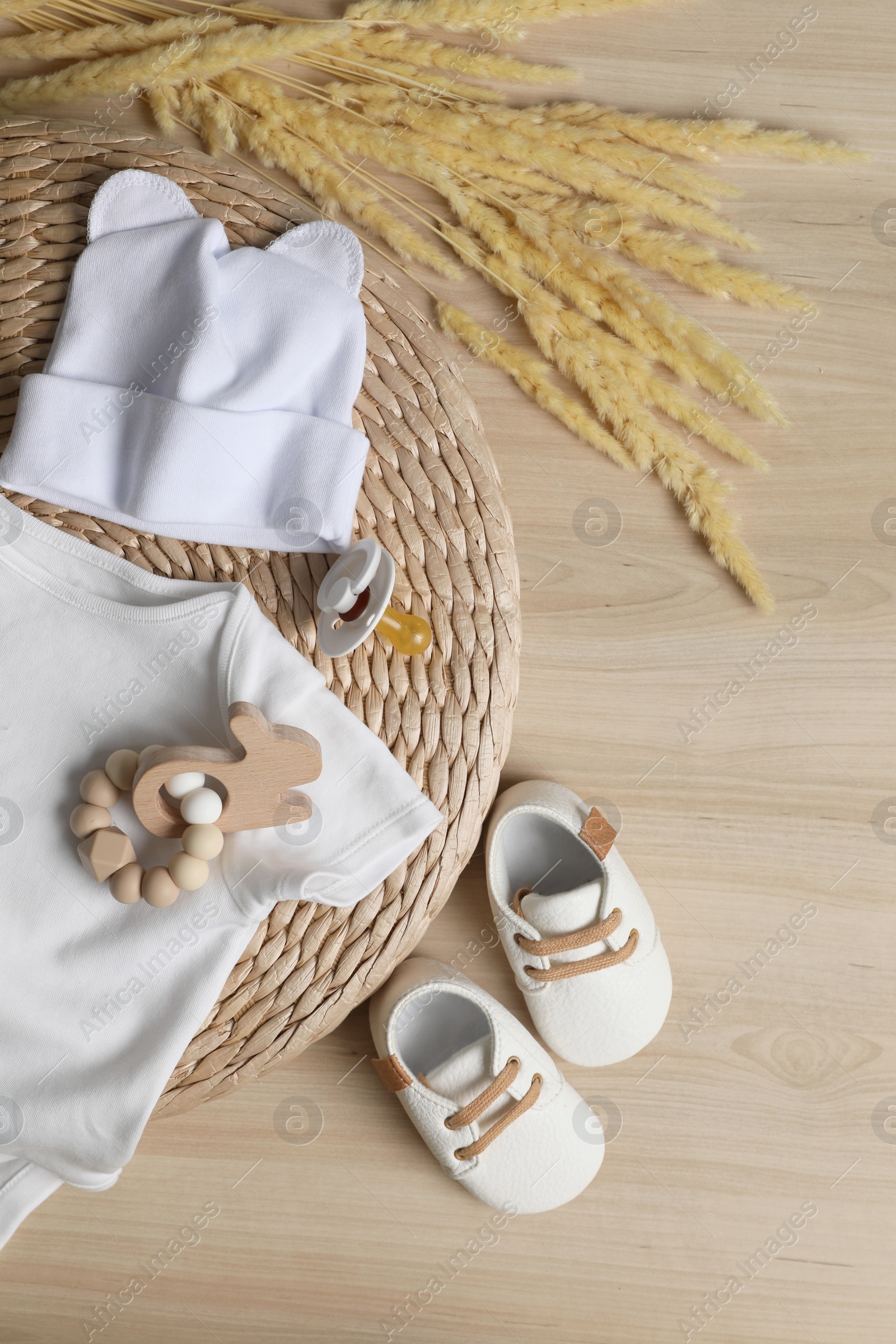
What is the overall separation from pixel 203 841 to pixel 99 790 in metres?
0.10

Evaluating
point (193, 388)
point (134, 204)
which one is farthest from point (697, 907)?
point (134, 204)

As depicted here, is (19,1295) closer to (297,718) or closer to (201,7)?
(297,718)

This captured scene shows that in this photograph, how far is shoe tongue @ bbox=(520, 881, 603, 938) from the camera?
0.86 metres

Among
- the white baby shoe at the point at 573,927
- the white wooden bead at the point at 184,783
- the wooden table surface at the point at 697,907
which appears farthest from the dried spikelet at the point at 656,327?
the white wooden bead at the point at 184,783

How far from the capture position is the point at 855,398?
0.96 m

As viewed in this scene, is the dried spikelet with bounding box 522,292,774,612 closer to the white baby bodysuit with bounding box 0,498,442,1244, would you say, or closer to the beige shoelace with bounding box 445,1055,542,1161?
the white baby bodysuit with bounding box 0,498,442,1244

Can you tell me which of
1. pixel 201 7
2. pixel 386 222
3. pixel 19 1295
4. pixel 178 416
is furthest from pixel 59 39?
pixel 19 1295

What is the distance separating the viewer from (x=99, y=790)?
0.69 m

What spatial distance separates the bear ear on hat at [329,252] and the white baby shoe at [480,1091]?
0.66 metres

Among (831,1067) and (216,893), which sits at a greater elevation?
(216,893)

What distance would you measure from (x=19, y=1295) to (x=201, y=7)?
4.48 ft

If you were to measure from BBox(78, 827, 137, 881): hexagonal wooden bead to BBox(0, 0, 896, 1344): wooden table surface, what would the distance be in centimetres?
37

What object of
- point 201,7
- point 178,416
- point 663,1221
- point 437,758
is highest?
point 201,7

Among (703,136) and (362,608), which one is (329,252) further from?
(703,136)
